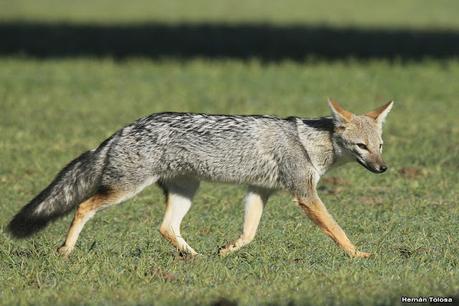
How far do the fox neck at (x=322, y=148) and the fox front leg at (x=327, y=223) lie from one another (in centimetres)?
36

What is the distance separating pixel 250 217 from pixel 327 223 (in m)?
0.66

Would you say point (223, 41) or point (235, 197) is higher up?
point (235, 197)

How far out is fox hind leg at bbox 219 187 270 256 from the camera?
8508mm

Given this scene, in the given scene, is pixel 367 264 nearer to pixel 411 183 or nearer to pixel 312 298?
pixel 312 298

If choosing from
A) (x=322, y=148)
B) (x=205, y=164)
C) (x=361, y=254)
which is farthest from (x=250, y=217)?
(x=361, y=254)

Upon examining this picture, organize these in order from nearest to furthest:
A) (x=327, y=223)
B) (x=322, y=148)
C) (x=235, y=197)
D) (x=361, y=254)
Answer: (x=361, y=254), (x=327, y=223), (x=322, y=148), (x=235, y=197)

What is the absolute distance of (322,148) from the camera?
8.78 m

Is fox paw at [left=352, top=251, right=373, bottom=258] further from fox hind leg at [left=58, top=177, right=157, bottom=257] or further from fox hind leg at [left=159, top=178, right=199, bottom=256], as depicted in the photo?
fox hind leg at [left=58, top=177, right=157, bottom=257]

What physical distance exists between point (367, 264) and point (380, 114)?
4.77 feet

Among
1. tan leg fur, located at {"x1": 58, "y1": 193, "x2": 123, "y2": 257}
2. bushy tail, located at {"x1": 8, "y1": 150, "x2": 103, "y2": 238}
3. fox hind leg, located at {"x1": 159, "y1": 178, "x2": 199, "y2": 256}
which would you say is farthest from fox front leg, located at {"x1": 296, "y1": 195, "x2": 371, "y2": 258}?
bushy tail, located at {"x1": 8, "y1": 150, "x2": 103, "y2": 238}

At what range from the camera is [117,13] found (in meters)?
35.6

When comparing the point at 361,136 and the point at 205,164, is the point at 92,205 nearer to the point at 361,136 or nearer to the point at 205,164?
the point at 205,164

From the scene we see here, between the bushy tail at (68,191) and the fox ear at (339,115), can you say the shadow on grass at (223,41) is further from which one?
the bushy tail at (68,191)

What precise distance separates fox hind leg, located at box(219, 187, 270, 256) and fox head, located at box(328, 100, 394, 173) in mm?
729
